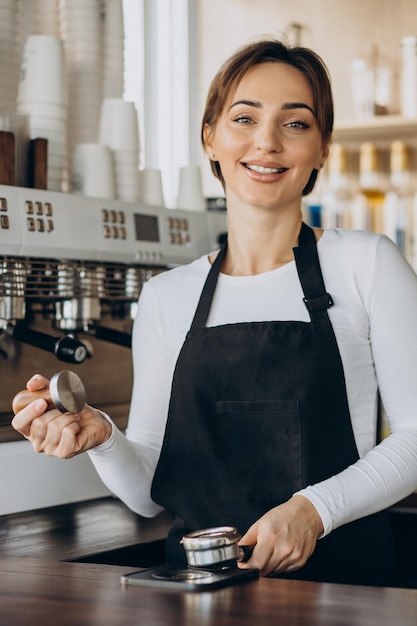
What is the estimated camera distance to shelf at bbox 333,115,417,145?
3.66m

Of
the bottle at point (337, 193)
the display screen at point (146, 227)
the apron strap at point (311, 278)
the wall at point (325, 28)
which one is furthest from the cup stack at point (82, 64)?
the bottle at point (337, 193)

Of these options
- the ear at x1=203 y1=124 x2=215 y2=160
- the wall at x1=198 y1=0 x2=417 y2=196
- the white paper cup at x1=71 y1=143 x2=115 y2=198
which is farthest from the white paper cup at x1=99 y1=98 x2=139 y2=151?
the wall at x1=198 y1=0 x2=417 y2=196

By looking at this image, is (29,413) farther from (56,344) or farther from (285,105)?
(285,105)

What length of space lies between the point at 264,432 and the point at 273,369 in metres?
0.10

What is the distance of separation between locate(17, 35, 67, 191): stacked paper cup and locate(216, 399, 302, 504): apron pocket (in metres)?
0.74

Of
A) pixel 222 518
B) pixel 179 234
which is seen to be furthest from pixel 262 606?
pixel 179 234

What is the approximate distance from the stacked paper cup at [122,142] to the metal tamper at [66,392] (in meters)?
0.96

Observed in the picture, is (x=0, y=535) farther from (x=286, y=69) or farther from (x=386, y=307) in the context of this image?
(x=286, y=69)

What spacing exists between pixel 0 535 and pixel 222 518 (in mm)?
382

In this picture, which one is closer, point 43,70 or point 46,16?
point 43,70

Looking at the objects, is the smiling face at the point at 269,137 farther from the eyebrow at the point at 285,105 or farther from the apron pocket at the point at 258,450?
the apron pocket at the point at 258,450

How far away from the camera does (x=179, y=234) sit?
226cm

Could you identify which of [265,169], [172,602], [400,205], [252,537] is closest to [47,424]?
[252,537]

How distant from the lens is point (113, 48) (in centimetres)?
239
